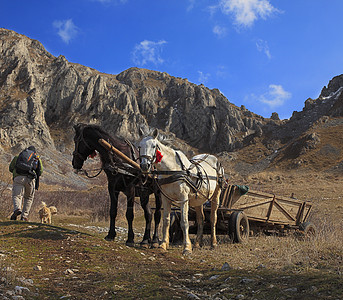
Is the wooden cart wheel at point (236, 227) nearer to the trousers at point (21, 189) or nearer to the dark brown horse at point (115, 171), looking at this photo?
the dark brown horse at point (115, 171)

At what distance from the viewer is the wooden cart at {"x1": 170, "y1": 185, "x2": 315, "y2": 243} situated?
9173 mm

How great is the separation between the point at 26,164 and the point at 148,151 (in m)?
4.09

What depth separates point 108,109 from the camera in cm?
10850

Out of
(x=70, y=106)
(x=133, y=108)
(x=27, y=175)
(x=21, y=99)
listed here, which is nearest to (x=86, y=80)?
(x=70, y=106)

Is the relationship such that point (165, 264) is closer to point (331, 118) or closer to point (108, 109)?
point (331, 118)

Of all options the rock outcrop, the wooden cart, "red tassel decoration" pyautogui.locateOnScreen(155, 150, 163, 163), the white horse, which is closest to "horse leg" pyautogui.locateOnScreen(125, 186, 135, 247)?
the white horse

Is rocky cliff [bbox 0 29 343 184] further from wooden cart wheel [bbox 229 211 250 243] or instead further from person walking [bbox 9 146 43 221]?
wooden cart wheel [bbox 229 211 250 243]

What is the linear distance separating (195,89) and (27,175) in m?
134

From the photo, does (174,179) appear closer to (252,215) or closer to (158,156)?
(158,156)

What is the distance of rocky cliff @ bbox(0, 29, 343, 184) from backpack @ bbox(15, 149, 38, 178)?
62.1 m

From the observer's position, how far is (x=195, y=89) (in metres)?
139

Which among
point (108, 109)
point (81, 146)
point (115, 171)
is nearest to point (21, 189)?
point (81, 146)

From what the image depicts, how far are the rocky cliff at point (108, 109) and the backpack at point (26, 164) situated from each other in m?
62.1

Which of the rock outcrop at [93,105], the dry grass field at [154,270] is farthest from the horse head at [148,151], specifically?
the rock outcrop at [93,105]
